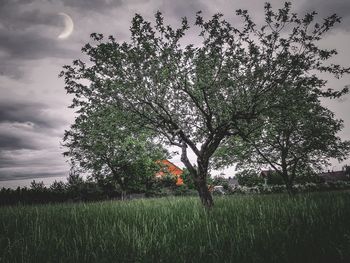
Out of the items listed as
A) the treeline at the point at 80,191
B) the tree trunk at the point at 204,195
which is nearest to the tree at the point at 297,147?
the tree trunk at the point at 204,195

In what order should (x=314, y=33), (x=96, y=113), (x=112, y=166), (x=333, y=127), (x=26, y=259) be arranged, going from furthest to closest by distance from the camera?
(x=112, y=166), (x=333, y=127), (x=96, y=113), (x=314, y=33), (x=26, y=259)

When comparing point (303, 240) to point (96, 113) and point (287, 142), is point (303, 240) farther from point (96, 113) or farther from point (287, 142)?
point (287, 142)

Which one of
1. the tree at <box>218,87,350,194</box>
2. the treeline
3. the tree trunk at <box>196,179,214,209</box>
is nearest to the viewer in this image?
the tree trunk at <box>196,179,214,209</box>

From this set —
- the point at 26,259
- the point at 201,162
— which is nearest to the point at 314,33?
the point at 201,162

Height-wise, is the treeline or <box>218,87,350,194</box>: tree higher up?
<box>218,87,350,194</box>: tree

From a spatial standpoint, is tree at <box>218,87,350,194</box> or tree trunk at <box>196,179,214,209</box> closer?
tree trunk at <box>196,179,214,209</box>

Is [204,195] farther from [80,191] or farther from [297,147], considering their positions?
[80,191]

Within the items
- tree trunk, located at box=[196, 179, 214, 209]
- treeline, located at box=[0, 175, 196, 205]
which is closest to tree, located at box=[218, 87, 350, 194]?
tree trunk, located at box=[196, 179, 214, 209]

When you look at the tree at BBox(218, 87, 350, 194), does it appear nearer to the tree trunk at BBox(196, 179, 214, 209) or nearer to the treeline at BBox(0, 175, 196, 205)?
the tree trunk at BBox(196, 179, 214, 209)

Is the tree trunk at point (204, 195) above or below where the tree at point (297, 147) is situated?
below

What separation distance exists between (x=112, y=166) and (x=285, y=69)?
27069 millimetres

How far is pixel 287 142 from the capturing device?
21.2 m

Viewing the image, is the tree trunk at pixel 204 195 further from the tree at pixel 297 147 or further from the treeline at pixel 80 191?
the treeline at pixel 80 191

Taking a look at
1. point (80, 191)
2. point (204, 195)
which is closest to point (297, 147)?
point (204, 195)
